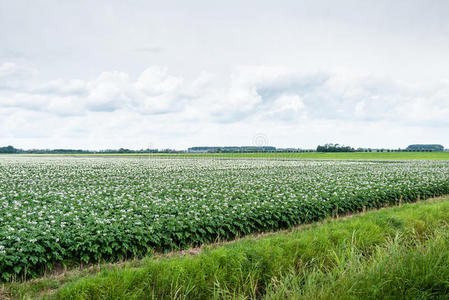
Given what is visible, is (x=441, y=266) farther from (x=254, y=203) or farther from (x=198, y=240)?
(x=254, y=203)

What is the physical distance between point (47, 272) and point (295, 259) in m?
4.90

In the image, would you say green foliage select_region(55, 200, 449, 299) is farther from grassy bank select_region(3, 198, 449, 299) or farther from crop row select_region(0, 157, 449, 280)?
crop row select_region(0, 157, 449, 280)

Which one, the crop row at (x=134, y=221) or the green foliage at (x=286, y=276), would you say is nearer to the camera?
the green foliage at (x=286, y=276)

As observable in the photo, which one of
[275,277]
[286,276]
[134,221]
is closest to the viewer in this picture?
[286,276]

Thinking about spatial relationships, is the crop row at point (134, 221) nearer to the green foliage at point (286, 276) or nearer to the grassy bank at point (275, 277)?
the grassy bank at point (275, 277)

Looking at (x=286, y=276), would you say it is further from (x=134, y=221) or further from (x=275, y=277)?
(x=134, y=221)

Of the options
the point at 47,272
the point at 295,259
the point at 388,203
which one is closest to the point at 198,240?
the point at 295,259

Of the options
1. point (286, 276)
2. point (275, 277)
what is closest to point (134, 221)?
point (275, 277)

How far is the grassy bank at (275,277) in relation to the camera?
4.19 meters

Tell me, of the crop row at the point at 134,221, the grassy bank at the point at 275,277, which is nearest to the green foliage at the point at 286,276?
the grassy bank at the point at 275,277

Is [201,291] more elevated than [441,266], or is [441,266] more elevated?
[441,266]

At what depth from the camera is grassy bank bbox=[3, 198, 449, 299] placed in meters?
4.19

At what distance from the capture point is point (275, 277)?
5.04 meters

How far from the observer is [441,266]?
443 centimetres
